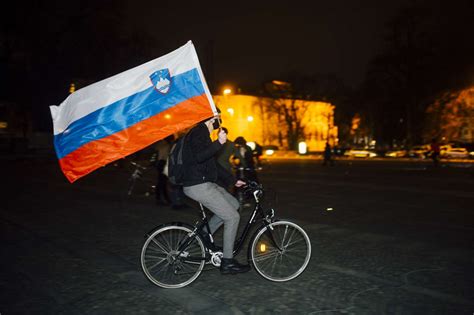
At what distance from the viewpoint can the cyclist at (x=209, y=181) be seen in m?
5.55

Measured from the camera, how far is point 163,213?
1134 cm

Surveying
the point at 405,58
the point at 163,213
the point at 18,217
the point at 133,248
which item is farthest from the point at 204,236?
the point at 405,58

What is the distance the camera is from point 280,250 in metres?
5.98

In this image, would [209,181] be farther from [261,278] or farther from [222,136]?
[261,278]

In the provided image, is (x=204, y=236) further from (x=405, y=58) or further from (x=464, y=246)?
(x=405, y=58)

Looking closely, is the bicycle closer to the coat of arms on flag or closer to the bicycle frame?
the bicycle frame

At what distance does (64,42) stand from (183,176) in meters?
43.0

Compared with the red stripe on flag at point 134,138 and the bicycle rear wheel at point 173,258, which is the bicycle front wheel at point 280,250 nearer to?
the bicycle rear wheel at point 173,258

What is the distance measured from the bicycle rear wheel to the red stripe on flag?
3.26ft

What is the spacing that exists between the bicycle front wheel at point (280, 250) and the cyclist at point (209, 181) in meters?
0.23

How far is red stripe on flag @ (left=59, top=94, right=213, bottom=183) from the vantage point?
18.6 feet

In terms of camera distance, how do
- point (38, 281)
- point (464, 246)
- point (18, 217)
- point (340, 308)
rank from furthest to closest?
point (18, 217) < point (464, 246) < point (38, 281) < point (340, 308)

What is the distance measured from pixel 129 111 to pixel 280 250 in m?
2.31

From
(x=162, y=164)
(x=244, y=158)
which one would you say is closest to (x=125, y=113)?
(x=244, y=158)
